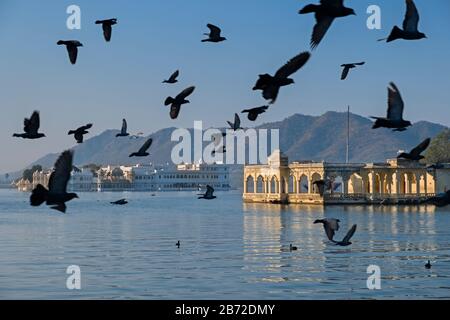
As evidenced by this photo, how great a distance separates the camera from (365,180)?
116375mm

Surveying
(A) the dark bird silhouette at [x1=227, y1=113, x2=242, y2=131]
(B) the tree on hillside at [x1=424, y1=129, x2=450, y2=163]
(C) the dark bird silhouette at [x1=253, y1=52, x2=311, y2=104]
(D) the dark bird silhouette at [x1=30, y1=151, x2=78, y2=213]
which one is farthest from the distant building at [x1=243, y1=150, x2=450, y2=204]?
(D) the dark bird silhouette at [x1=30, y1=151, x2=78, y2=213]

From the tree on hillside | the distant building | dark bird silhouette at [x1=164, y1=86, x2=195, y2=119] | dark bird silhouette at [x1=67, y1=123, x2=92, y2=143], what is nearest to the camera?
dark bird silhouette at [x1=164, y1=86, x2=195, y2=119]

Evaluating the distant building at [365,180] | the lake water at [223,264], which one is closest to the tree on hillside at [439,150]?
the distant building at [365,180]

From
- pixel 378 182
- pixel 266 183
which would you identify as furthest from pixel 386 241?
pixel 266 183

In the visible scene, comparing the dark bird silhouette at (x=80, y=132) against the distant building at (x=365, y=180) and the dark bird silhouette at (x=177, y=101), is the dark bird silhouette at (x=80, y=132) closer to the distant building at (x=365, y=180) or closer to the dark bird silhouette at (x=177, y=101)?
the dark bird silhouette at (x=177, y=101)

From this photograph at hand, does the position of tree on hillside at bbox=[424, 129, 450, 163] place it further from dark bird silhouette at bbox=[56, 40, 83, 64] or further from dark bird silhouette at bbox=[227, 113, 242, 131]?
dark bird silhouette at bbox=[56, 40, 83, 64]

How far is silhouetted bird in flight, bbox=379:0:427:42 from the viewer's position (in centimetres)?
1528

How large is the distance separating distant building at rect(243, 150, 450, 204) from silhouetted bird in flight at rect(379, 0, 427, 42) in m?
93.9

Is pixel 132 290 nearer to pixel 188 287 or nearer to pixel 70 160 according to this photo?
pixel 188 287

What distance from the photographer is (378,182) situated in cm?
11938

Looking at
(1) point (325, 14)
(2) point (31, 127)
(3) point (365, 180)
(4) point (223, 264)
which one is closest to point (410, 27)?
(1) point (325, 14)

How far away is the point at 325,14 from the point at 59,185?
4960 mm
